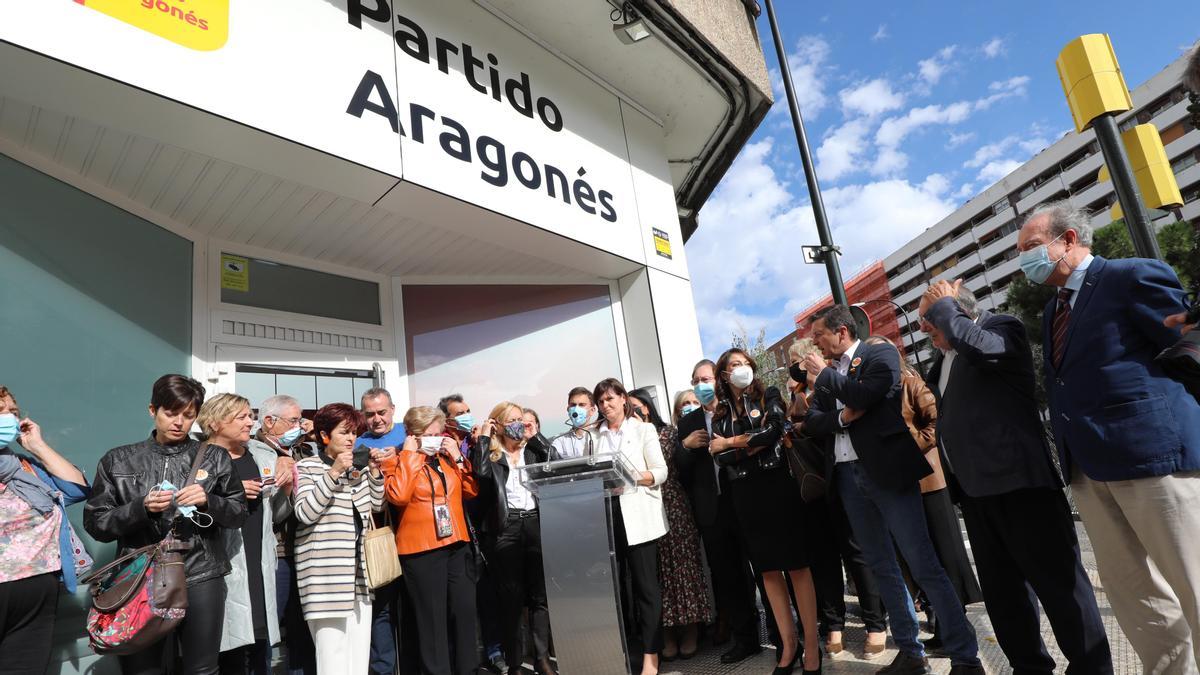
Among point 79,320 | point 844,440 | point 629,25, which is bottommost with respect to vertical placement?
point 844,440

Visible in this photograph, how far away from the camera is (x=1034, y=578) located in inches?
99.4

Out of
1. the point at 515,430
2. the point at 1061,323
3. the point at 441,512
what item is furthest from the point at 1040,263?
the point at 441,512

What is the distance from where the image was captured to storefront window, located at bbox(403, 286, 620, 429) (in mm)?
6285

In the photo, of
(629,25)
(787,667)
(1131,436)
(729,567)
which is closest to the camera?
(1131,436)

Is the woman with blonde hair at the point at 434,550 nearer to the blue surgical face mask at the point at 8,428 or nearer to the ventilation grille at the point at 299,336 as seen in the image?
the blue surgical face mask at the point at 8,428

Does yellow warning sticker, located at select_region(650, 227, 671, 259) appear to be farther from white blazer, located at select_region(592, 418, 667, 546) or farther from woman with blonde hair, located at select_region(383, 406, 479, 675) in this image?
woman with blonde hair, located at select_region(383, 406, 479, 675)

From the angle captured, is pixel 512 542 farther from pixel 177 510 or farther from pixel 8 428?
pixel 8 428

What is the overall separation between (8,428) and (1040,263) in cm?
441

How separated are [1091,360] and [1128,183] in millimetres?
2742

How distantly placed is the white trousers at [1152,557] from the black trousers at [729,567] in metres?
2.08

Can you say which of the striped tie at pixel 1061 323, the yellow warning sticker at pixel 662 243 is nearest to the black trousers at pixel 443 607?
the striped tie at pixel 1061 323

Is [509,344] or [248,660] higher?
[509,344]

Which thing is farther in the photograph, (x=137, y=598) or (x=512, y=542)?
(x=512, y=542)

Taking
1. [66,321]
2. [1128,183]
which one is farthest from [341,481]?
[1128,183]
